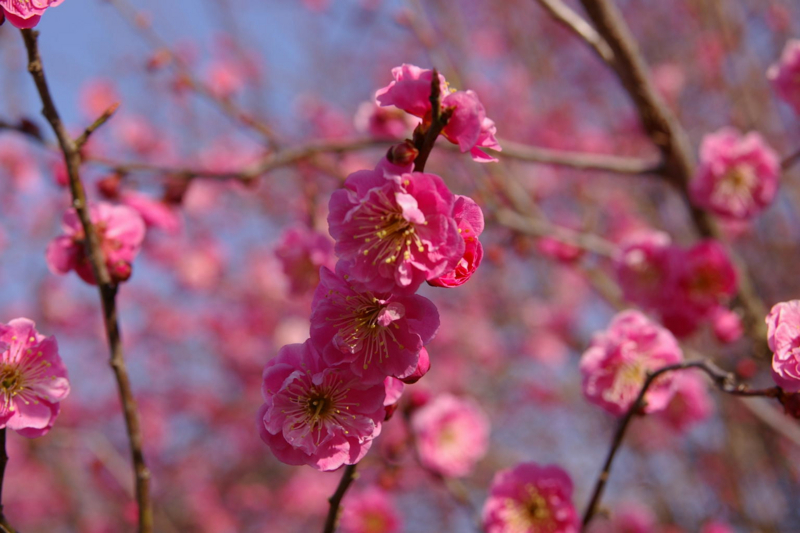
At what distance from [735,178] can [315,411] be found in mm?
1900

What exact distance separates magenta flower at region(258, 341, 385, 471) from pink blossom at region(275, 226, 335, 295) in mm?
940

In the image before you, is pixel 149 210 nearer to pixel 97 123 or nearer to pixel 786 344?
pixel 97 123

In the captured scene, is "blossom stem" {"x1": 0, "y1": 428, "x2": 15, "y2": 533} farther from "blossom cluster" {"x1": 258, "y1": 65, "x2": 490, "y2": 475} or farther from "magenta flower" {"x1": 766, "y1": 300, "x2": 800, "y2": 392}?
"magenta flower" {"x1": 766, "y1": 300, "x2": 800, "y2": 392}

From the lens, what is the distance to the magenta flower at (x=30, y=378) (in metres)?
1.02

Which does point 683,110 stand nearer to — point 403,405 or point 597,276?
point 597,276

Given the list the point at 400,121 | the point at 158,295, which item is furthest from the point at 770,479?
the point at 158,295

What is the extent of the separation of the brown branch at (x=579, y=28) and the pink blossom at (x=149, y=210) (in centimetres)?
140

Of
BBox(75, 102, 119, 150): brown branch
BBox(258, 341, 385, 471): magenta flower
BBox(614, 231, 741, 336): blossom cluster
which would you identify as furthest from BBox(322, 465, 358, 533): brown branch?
BBox(614, 231, 741, 336): blossom cluster

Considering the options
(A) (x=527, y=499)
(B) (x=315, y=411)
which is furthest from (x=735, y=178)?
(B) (x=315, y=411)

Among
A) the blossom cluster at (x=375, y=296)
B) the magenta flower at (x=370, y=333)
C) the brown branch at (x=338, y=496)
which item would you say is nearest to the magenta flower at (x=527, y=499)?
the brown branch at (x=338, y=496)

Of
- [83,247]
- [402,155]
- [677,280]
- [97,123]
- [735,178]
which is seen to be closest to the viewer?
[402,155]

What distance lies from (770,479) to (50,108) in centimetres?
523

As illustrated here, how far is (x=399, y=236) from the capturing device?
90 centimetres

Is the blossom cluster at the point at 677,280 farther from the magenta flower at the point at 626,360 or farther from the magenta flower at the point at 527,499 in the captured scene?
the magenta flower at the point at 527,499
